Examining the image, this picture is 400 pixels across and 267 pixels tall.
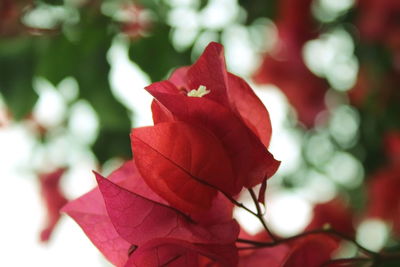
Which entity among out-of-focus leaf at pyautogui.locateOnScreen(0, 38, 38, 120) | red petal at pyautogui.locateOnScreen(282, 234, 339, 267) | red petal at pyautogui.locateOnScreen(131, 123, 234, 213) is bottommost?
red petal at pyautogui.locateOnScreen(282, 234, 339, 267)

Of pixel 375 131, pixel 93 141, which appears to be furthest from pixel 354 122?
pixel 93 141

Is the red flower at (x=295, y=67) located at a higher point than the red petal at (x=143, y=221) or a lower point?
higher

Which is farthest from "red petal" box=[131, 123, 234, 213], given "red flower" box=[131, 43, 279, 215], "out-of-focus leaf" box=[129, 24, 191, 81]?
"out-of-focus leaf" box=[129, 24, 191, 81]

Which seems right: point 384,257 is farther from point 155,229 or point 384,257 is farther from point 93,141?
point 93,141

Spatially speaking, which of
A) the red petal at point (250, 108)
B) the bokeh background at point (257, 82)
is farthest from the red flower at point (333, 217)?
the red petal at point (250, 108)

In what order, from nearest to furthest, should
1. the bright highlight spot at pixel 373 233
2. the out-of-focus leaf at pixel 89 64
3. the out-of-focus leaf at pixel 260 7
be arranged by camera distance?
the out-of-focus leaf at pixel 89 64
the out-of-focus leaf at pixel 260 7
the bright highlight spot at pixel 373 233

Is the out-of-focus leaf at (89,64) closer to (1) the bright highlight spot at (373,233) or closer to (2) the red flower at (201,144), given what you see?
(2) the red flower at (201,144)

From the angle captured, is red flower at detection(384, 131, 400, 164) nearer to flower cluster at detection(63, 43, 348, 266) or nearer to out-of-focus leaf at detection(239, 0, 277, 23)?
out-of-focus leaf at detection(239, 0, 277, 23)
